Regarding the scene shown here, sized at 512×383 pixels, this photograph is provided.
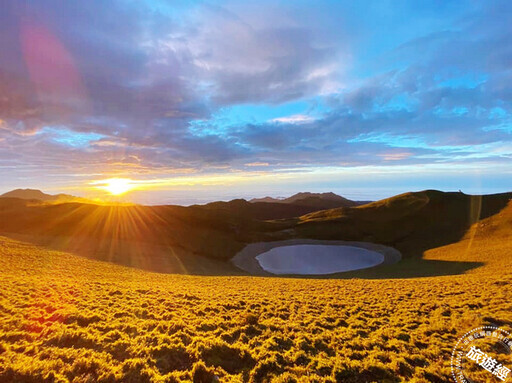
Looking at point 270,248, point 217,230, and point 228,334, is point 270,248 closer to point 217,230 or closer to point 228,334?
point 217,230

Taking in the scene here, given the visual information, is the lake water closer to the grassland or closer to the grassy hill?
the grassy hill

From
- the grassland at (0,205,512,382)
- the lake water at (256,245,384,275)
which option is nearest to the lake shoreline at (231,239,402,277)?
the lake water at (256,245,384,275)

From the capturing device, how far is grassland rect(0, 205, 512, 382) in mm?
7469

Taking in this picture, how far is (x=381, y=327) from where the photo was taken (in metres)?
11.8

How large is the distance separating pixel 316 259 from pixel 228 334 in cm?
5698

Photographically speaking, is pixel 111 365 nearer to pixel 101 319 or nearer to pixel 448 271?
pixel 101 319

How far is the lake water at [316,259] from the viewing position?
54.1 meters

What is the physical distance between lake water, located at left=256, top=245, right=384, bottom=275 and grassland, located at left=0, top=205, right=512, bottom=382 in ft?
120

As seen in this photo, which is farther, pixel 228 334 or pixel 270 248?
pixel 270 248

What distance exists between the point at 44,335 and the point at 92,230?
197 feet

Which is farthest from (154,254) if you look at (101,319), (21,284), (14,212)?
(14,212)

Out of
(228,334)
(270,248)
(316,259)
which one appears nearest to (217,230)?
(270,248)

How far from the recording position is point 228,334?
10.5 metres

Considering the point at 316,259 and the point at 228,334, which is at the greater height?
the point at 228,334
